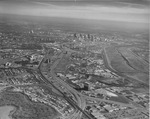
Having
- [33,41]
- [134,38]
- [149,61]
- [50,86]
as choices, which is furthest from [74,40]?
[50,86]

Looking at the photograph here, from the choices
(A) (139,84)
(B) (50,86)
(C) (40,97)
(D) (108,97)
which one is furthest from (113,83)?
(C) (40,97)

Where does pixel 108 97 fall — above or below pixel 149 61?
below

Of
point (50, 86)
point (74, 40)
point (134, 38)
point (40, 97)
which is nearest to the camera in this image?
point (40, 97)

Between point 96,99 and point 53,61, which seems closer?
point 96,99

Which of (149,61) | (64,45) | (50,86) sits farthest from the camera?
(64,45)

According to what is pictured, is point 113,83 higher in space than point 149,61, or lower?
lower

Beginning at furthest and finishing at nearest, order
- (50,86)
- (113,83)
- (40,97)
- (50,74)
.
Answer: (50,74), (113,83), (50,86), (40,97)

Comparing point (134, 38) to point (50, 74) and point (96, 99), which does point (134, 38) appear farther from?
point (96, 99)

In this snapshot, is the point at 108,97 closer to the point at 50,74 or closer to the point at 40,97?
the point at 40,97

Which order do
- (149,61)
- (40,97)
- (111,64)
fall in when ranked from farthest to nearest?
(111,64) → (149,61) → (40,97)
